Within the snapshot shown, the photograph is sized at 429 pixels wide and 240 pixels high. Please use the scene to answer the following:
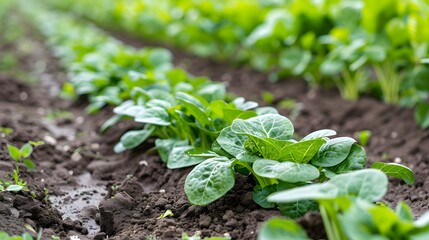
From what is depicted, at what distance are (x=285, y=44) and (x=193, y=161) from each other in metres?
3.45

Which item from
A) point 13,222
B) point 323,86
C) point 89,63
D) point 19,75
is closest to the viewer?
point 13,222

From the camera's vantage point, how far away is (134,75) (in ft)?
13.4

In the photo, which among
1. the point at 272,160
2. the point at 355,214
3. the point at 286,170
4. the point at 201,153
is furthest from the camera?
the point at 201,153

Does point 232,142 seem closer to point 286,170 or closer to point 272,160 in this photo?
point 272,160

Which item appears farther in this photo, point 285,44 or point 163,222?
point 285,44

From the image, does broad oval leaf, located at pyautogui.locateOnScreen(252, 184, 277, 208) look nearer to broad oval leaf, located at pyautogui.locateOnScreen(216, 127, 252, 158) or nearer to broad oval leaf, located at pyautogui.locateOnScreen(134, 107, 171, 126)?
broad oval leaf, located at pyautogui.locateOnScreen(216, 127, 252, 158)

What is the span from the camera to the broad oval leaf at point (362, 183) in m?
1.90

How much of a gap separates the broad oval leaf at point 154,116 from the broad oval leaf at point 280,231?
4.07ft

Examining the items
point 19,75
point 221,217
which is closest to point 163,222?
point 221,217

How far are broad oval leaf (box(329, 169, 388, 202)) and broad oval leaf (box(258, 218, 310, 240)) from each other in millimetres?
195

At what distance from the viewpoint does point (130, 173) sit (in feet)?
10.8

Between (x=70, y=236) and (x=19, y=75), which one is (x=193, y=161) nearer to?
(x=70, y=236)

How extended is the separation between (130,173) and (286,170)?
4.56ft

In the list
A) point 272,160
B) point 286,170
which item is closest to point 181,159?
point 272,160
